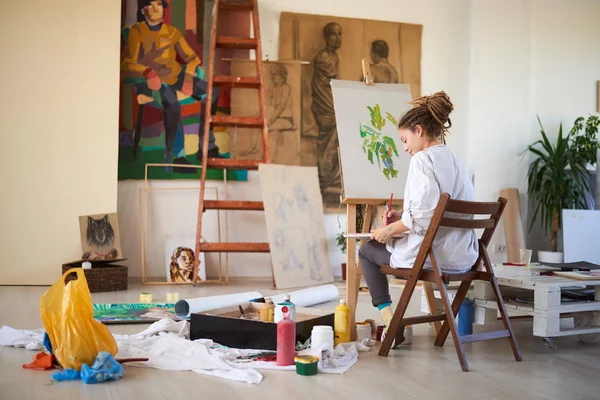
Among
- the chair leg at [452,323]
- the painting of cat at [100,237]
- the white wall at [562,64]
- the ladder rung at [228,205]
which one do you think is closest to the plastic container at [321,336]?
the chair leg at [452,323]

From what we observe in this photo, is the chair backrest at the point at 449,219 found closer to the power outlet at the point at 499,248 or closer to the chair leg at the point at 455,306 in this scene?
the chair leg at the point at 455,306

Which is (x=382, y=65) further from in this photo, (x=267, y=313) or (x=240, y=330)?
(x=240, y=330)

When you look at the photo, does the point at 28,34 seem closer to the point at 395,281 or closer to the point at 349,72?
the point at 349,72

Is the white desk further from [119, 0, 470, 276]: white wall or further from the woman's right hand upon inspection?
[119, 0, 470, 276]: white wall

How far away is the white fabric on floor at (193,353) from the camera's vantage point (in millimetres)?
2676

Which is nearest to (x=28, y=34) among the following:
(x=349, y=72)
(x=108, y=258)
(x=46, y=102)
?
(x=46, y=102)

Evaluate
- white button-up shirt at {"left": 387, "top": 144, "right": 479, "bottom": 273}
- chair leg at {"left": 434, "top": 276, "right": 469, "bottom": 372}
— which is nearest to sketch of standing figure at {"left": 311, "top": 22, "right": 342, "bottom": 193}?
white button-up shirt at {"left": 387, "top": 144, "right": 479, "bottom": 273}

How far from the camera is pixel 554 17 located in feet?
22.4

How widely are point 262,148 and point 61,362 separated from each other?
357 centimetres

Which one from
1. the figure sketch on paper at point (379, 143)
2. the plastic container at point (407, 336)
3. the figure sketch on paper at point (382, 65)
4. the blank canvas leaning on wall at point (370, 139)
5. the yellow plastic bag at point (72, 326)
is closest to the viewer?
the yellow plastic bag at point (72, 326)

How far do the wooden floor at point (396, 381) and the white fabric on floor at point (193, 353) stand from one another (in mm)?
57

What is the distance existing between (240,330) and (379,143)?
1.45m

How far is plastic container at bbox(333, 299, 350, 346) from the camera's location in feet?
10.4

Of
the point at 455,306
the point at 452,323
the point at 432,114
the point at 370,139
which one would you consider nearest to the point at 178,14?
the point at 370,139
